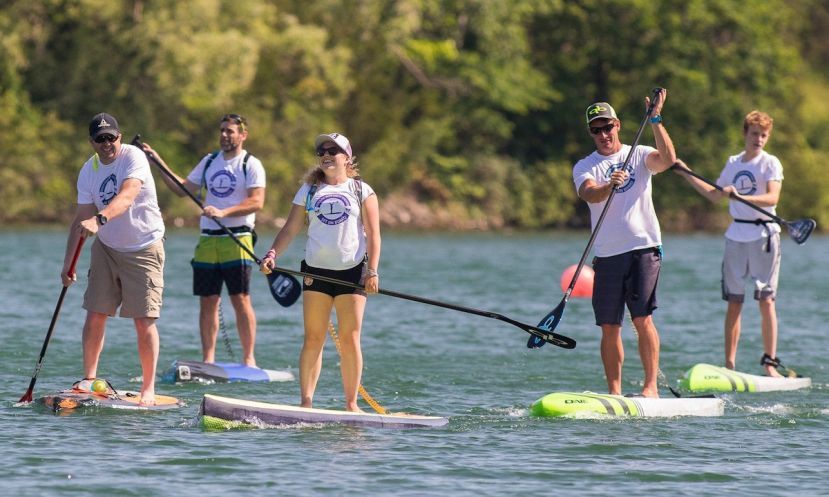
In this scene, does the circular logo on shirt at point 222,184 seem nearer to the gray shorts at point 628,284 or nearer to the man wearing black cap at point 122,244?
the man wearing black cap at point 122,244

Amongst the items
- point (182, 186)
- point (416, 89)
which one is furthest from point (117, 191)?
point (416, 89)

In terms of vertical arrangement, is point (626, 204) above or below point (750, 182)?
below

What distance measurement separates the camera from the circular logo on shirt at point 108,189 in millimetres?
10289

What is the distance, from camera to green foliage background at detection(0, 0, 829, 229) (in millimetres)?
45000

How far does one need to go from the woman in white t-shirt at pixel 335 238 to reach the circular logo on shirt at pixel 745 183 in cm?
416

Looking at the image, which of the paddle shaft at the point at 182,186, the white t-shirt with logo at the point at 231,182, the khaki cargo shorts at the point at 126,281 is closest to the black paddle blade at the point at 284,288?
the paddle shaft at the point at 182,186

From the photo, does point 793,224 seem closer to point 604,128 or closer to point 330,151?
point 604,128

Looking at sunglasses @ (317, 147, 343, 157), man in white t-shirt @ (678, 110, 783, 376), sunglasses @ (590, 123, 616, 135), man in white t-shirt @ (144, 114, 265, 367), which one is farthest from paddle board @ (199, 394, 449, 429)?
man in white t-shirt @ (678, 110, 783, 376)

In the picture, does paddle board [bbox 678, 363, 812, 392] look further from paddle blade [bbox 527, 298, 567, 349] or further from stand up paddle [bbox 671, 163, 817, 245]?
paddle blade [bbox 527, 298, 567, 349]

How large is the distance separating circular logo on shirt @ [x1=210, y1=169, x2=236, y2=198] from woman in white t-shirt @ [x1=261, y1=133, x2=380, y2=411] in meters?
2.75

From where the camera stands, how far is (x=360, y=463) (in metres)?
8.82

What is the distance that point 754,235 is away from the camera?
42.4 ft

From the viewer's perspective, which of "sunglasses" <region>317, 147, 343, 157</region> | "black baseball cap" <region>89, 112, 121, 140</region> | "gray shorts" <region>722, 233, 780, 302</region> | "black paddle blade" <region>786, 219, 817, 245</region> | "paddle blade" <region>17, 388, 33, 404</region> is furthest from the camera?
"black paddle blade" <region>786, 219, 817, 245</region>

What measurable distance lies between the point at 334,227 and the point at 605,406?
7.68 ft
